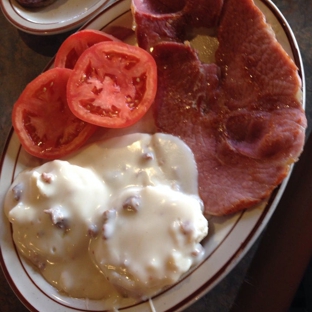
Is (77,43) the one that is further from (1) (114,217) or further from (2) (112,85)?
(1) (114,217)

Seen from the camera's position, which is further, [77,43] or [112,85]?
[77,43]

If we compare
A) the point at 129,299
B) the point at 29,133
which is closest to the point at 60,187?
the point at 29,133

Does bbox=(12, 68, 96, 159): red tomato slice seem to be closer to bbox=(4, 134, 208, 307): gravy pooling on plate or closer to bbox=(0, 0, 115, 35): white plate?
bbox=(4, 134, 208, 307): gravy pooling on plate

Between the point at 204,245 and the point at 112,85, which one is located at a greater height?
the point at 112,85

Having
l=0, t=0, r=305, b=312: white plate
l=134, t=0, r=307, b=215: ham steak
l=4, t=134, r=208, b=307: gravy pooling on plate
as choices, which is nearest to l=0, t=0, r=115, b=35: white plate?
l=0, t=0, r=305, b=312: white plate

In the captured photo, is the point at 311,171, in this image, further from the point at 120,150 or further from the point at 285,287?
the point at 120,150

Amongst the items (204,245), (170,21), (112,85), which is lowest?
(204,245)

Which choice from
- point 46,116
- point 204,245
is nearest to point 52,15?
point 46,116
